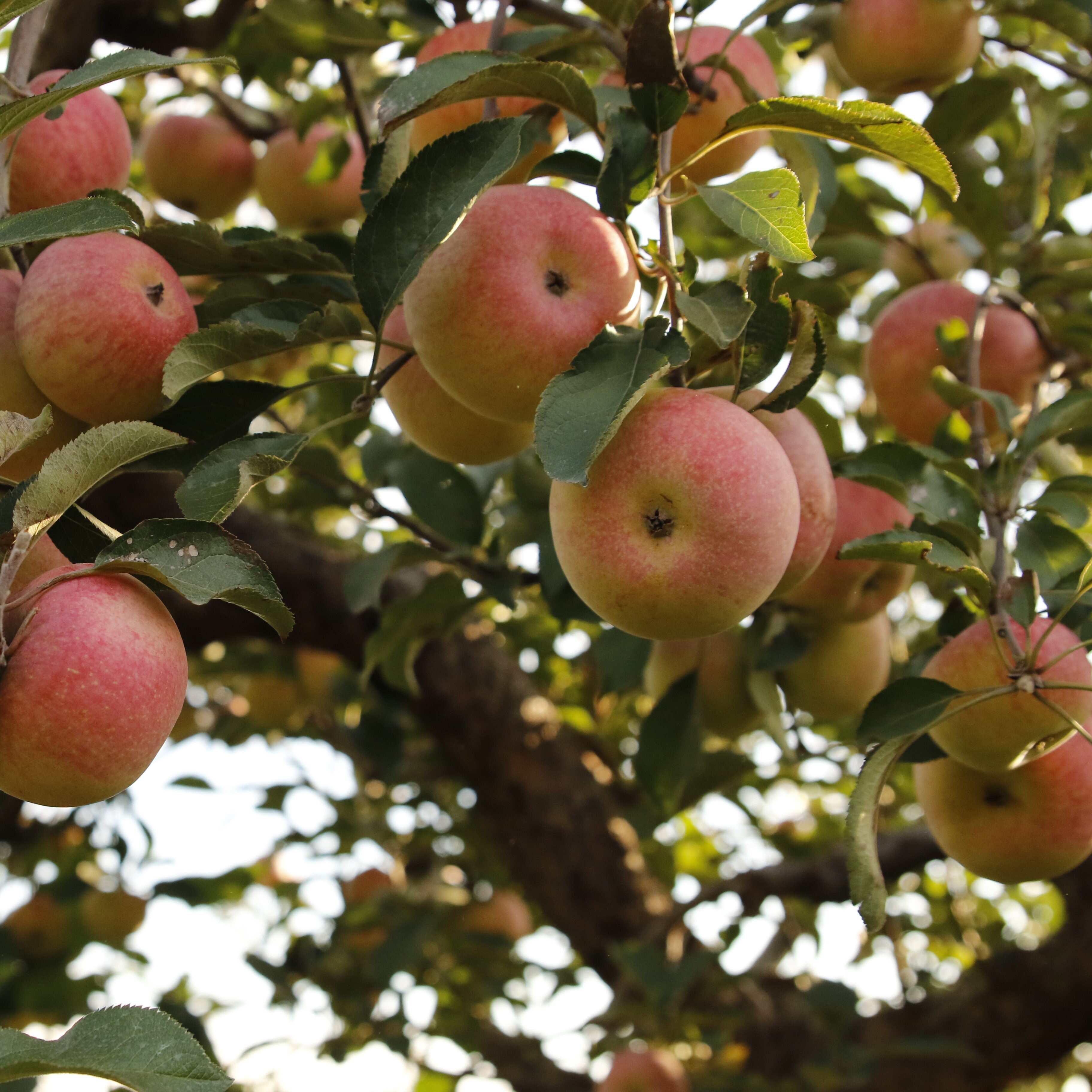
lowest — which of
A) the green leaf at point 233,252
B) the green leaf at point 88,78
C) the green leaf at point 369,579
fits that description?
the green leaf at point 369,579

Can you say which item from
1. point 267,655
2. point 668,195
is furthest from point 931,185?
point 267,655

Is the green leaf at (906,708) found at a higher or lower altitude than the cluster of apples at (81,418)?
lower

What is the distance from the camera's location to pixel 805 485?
111 centimetres

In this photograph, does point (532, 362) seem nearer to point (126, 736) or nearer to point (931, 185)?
point (126, 736)

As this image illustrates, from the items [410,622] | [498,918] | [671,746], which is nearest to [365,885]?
[498,918]

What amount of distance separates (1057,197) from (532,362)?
142 cm

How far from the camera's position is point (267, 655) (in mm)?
2736

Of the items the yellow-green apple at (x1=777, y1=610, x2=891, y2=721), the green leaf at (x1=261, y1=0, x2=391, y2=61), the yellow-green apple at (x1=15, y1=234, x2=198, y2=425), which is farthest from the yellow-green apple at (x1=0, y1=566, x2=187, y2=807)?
the green leaf at (x1=261, y1=0, x2=391, y2=61)

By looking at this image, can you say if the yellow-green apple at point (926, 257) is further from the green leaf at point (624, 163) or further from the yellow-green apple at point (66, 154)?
the yellow-green apple at point (66, 154)

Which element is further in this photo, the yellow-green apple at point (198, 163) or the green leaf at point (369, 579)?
the yellow-green apple at point (198, 163)

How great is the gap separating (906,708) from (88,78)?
93 cm

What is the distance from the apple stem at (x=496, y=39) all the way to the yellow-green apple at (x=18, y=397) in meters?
0.49

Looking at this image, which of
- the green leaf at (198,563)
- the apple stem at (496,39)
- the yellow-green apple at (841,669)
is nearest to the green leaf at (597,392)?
the green leaf at (198,563)

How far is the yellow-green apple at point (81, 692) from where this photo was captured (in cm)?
76
